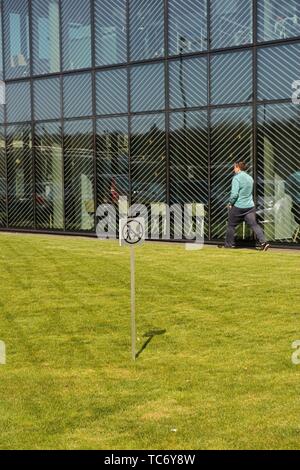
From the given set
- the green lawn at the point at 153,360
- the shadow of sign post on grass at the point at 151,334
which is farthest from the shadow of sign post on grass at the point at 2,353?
the shadow of sign post on grass at the point at 151,334

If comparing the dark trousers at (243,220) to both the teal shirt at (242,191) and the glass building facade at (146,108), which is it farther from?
the glass building facade at (146,108)

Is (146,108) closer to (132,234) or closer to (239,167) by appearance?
(239,167)

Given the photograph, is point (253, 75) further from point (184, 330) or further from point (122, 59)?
point (184, 330)

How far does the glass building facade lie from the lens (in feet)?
52.6

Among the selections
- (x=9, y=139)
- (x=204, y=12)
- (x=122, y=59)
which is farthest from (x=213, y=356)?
(x=9, y=139)

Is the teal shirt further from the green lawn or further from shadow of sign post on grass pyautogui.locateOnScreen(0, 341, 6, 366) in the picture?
shadow of sign post on grass pyautogui.locateOnScreen(0, 341, 6, 366)

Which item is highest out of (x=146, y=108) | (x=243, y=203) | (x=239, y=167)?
(x=146, y=108)

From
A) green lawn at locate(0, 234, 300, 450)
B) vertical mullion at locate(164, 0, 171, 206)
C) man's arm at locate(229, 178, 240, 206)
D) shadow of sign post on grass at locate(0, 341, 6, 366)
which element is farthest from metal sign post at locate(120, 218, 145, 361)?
vertical mullion at locate(164, 0, 171, 206)

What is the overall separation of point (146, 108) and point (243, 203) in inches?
167

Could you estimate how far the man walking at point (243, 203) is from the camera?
50.9 ft

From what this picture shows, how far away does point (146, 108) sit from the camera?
18.4 m

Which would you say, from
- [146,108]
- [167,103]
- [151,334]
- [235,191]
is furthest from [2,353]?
[146,108]

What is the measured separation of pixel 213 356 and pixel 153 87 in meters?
12.1

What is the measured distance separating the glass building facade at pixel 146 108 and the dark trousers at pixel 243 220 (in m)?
0.83
